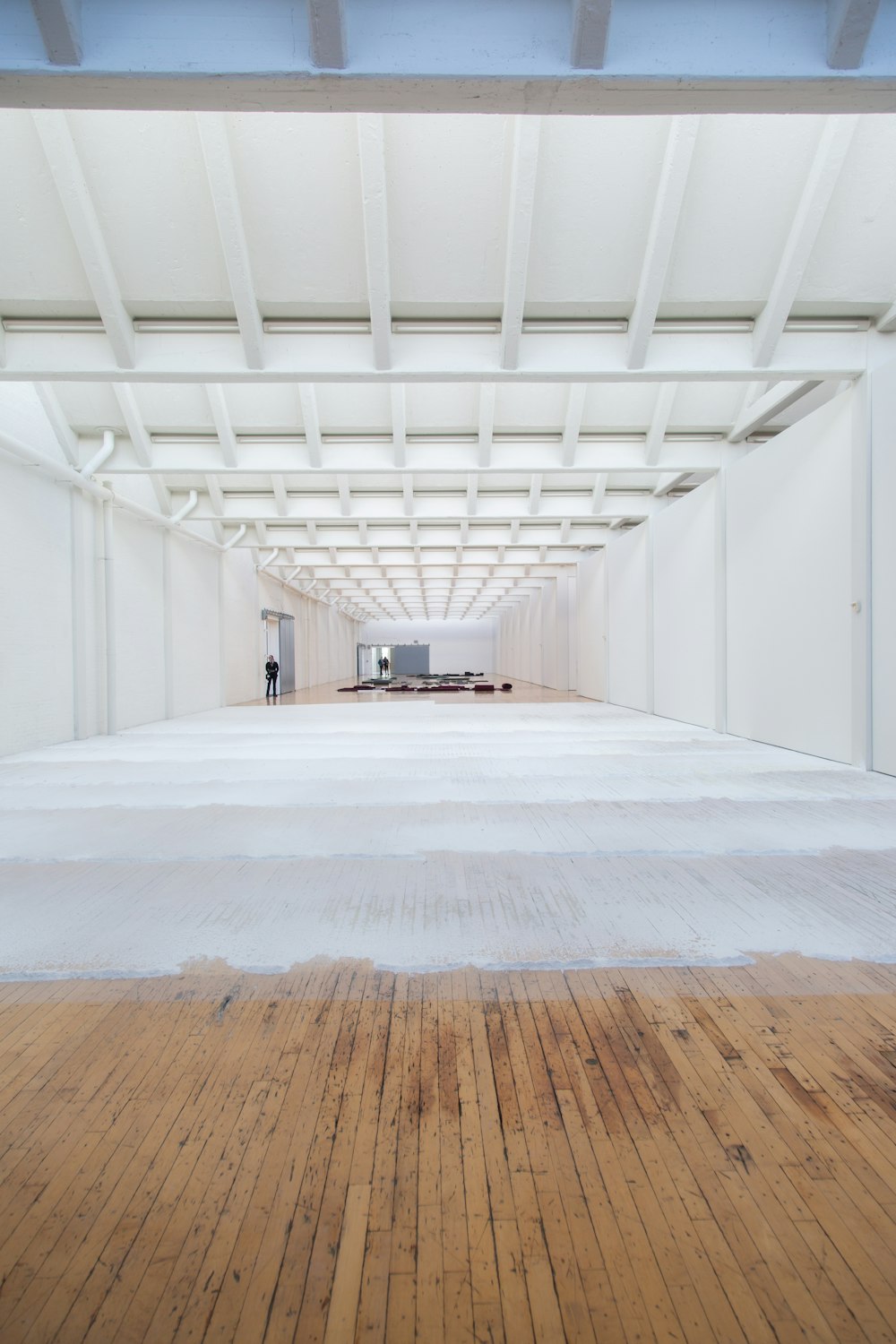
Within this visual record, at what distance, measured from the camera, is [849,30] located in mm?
3752

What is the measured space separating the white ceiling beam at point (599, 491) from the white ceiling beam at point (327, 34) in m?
11.1

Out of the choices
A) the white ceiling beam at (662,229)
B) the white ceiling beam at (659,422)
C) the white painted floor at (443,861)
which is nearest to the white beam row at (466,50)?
the white ceiling beam at (662,229)

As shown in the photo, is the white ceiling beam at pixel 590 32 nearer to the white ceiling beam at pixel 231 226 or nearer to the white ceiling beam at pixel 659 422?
the white ceiling beam at pixel 231 226

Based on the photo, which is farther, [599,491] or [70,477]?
[599,491]

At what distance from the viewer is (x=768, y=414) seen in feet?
36.3

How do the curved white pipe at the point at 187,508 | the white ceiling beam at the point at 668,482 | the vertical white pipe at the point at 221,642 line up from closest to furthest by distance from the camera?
1. the white ceiling beam at the point at 668,482
2. the curved white pipe at the point at 187,508
3. the vertical white pipe at the point at 221,642

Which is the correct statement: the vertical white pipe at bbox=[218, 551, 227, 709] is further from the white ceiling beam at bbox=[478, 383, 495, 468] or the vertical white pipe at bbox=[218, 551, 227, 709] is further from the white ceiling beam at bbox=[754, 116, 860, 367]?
the white ceiling beam at bbox=[754, 116, 860, 367]

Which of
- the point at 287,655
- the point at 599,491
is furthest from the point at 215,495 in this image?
the point at 287,655

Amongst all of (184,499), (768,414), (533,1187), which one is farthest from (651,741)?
(184,499)

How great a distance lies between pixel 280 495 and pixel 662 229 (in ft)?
31.7

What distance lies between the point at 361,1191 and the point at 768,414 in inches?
461

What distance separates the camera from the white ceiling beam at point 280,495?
14481mm

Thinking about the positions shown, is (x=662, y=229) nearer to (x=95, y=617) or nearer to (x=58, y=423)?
(x=58, y=423)

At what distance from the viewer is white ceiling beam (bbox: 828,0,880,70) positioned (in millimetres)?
3666
